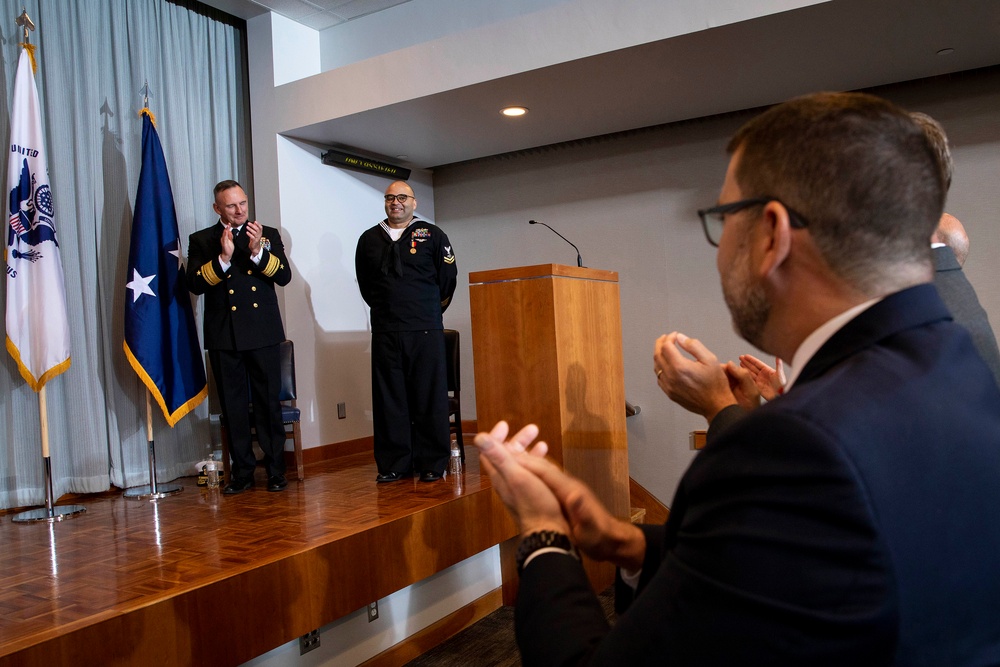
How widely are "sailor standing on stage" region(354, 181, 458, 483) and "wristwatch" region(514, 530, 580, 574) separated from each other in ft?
9.35

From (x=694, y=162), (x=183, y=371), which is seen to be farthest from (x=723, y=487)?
(x=694, y=162)

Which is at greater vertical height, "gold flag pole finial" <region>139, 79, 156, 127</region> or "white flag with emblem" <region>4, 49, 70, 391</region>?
"gold flag pole finial" <region>139, 79, 156, 127</region>

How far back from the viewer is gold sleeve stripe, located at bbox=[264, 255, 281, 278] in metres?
3.65

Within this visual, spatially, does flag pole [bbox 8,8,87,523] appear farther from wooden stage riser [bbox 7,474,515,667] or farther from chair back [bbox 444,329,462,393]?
chair back [bbox 444,329,462,393]

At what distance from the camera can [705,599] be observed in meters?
0.64

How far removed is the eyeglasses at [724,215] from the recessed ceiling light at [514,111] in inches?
145

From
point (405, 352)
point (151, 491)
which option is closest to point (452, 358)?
point (405, 352)

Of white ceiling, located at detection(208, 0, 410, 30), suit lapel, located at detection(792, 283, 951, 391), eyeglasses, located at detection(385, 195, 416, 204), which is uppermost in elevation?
white ceiling, located at detection(208, 0, 410, 30)

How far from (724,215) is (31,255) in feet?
11.9

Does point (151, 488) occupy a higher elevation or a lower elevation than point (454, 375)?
lower

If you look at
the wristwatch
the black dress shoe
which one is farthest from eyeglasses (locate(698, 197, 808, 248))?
the black dress shoe

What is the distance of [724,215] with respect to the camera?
846 millimetres

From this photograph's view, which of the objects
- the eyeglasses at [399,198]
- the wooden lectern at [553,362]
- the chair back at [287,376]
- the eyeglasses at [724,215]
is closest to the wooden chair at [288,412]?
the chair back at [287,376]

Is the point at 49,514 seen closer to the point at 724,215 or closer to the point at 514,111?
the point at 514,111
